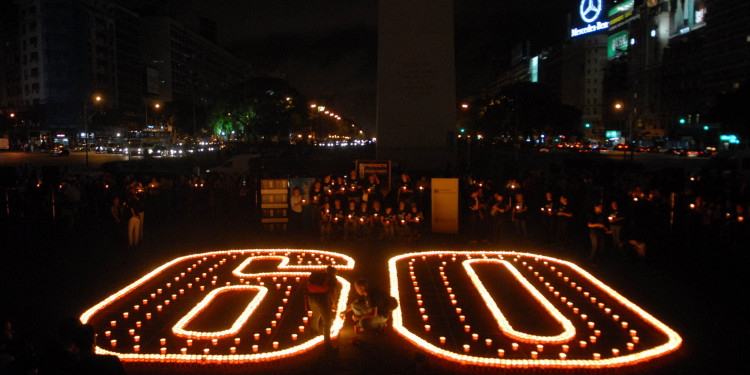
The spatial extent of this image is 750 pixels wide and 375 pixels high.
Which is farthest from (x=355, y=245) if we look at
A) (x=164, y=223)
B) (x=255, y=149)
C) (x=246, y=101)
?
(x=246, y=101)

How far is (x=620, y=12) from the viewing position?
11388 cm

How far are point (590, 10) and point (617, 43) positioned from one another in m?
10.8

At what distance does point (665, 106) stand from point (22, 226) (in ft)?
328

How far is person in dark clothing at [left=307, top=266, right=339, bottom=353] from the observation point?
6867mm

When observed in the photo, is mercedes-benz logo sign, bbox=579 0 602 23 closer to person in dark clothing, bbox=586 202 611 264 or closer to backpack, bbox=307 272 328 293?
person in dark clothing, bbox=586 202 611 264

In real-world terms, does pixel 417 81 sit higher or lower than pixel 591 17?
lower

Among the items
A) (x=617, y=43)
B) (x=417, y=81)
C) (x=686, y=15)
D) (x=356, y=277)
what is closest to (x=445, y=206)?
(x=356, y=277)

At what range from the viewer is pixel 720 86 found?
245 ft

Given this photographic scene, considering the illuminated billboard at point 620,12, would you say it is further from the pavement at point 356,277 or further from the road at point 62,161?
the pavement at point 356,277

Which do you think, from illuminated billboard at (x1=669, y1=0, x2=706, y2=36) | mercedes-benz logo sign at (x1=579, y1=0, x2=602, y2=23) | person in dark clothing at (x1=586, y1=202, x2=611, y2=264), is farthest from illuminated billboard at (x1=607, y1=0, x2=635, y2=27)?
person in dark clothing at (x1=586, y1=202, x2=611, y2=264)

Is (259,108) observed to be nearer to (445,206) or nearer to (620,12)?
(445,206)

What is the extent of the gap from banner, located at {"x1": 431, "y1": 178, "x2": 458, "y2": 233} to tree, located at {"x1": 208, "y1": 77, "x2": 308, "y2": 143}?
1612 inches

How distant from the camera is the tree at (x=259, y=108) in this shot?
53.3m

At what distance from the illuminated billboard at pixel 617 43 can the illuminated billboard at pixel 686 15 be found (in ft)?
51.3
